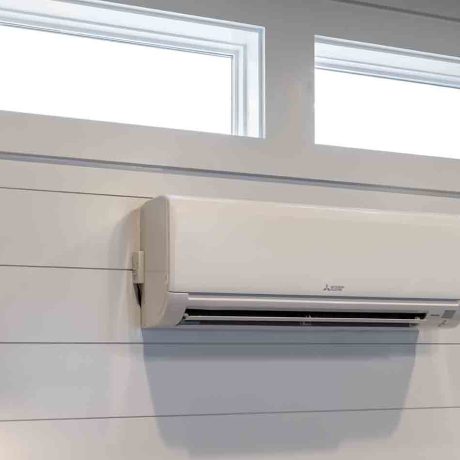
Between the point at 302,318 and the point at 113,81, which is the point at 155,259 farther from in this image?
the point at 113,81

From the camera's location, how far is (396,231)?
1.79 metres

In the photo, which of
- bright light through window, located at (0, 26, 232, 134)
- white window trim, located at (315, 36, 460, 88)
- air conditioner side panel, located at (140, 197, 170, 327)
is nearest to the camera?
air conditioner side panel, located at (140, 197, 170, 327)

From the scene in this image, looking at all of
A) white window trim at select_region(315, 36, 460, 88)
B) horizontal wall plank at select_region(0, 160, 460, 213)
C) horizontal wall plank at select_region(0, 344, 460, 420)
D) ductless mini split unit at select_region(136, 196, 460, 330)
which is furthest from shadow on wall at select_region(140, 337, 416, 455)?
white window trim at select_region(315, 36, 460, 88)

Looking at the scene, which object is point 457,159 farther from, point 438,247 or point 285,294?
point 285,294

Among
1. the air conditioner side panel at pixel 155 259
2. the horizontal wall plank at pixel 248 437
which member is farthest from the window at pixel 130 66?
the horizontal wall plank at pixel 248 437

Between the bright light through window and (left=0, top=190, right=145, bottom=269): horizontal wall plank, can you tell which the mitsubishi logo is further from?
the bright light through window

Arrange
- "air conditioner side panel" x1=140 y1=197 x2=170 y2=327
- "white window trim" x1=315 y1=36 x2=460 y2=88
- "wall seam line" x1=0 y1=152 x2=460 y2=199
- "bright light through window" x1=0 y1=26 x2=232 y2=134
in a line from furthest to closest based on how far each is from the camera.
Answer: "white window trim" x1=315 y1=36 x2=460 y2=88
"bright light through window" x1=0 y1=26 x2=232 y2=134
"wall seam line" x1=0 y1=152 x2=460 y2=199
"air conditioner side panel" x1=140 y1=197 x2=170 y2=327

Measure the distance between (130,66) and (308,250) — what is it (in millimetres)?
701

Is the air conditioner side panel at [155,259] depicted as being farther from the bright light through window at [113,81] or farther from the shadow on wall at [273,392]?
the bright light through window at [113,81]

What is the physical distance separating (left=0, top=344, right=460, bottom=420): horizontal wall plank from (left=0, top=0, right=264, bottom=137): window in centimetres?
59

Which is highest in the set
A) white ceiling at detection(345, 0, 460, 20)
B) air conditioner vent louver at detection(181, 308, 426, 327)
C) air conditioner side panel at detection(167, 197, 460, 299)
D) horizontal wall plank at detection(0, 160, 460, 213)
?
white ceiling at detection(345, 0, 460, 20)

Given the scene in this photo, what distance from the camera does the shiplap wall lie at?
1.65 meters

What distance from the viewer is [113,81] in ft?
6.38

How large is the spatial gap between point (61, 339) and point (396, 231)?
2.70ft
